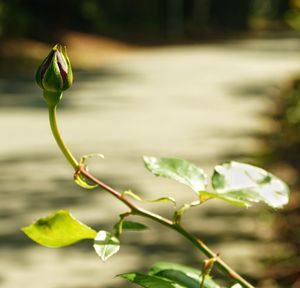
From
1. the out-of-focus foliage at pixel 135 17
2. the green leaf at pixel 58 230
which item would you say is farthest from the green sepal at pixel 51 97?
the out-of-focus foliage at pixel 135 17

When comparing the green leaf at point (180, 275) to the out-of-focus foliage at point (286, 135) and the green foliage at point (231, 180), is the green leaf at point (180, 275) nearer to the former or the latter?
the green foliage at point (231, 180)

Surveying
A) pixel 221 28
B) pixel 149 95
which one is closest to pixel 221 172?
pixel 149 95

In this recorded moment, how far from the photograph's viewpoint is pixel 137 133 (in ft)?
31.2

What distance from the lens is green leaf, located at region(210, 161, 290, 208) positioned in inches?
41.8

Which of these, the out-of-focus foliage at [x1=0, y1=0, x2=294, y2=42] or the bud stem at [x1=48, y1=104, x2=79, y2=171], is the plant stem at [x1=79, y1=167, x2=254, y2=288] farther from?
the out-of-focus foliage at [x1=0, y1=0, x2=294, y2=42]

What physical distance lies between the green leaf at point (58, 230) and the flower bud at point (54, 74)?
15 cm

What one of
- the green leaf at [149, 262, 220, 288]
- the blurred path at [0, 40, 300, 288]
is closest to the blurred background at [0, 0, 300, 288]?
the blurred path at [0, 40, 300, 288]

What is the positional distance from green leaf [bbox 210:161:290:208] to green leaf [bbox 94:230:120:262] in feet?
0.44

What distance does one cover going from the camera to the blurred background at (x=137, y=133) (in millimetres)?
5012

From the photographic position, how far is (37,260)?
4.96 meters

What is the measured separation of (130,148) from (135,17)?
60.8 feet

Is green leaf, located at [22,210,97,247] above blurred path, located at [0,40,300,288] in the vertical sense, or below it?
above

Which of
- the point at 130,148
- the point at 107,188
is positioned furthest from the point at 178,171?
the point at 130,148

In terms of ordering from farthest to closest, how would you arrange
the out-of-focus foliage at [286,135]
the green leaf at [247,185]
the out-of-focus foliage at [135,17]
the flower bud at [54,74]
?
the out-of-focus foliage at [135,17], the out-of-focus foliage at [286,135], the green leaf at [247,185], the flower bud at [54,74]
